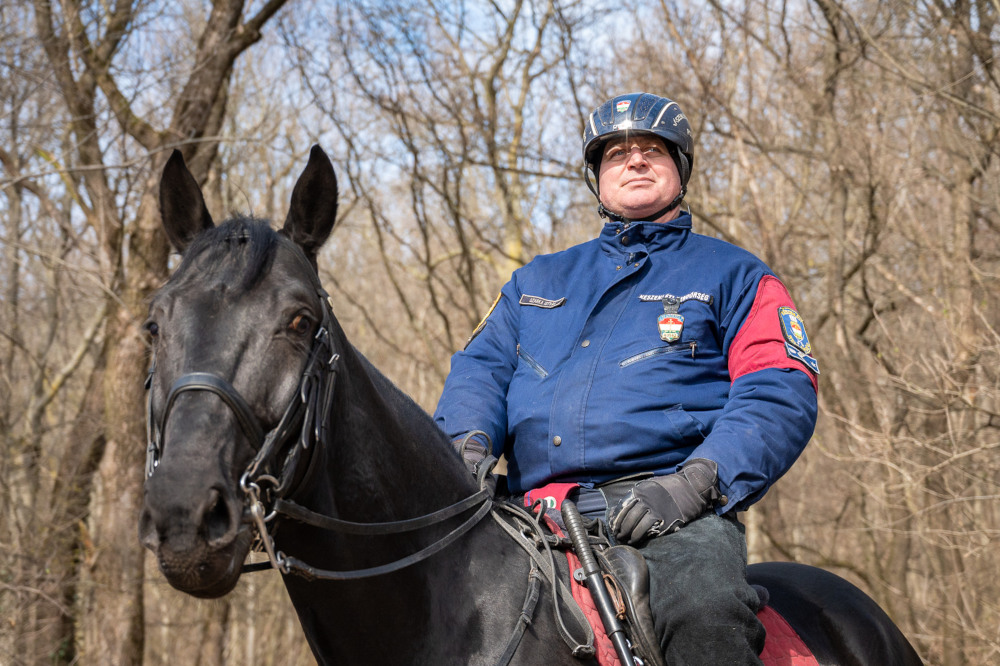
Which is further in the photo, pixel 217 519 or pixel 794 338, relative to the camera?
pixel 794 338

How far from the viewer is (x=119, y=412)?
9.09 m

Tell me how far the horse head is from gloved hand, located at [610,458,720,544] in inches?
43.2

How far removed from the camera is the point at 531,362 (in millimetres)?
3404

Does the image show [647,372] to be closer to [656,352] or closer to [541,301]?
[656,352]

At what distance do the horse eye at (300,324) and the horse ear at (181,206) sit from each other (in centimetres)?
49

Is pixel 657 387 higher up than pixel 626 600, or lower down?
higher up

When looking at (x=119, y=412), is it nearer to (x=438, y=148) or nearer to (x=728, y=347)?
(x=438, y=148)

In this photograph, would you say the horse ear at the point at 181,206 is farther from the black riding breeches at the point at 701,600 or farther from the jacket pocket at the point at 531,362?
the black riding breeches at the point at 701,600

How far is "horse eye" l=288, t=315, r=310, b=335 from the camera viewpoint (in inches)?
90.9

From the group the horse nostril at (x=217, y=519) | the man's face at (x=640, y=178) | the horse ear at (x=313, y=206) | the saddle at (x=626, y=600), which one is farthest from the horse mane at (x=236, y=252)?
the man's face at (x=640, y=178)

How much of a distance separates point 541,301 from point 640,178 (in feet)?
2.14

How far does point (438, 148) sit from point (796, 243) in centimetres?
507

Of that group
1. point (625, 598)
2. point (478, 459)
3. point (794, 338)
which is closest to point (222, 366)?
point (478, 459)

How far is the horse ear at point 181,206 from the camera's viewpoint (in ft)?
8.59
